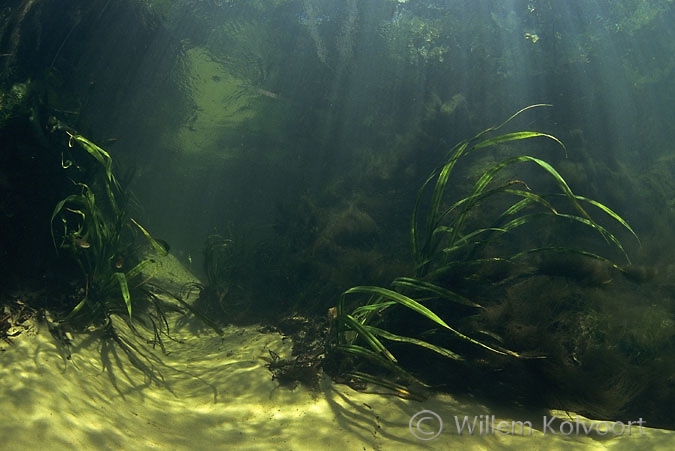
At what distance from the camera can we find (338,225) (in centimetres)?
654

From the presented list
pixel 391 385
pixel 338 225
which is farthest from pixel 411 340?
pixel 338 225

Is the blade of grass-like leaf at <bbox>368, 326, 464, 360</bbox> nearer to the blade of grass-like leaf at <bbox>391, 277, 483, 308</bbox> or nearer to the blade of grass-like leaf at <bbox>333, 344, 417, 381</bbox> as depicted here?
the blade of grass-like leaf at <bbox>333, 344, 417, 381</bbox>

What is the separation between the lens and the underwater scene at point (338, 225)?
2799mm

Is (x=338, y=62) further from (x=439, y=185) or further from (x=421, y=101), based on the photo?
(x=439, y=185)

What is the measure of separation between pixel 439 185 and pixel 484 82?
724cm

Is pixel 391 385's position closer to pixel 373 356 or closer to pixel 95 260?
pixel 373 356

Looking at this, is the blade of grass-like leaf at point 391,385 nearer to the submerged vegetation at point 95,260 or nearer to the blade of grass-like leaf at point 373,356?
the blade of grass-like leaf at point 373,356

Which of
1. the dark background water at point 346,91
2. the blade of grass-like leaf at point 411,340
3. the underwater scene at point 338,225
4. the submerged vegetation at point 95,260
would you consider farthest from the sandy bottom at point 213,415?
the dark background water at point 346,91

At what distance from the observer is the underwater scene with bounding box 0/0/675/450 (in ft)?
9.18

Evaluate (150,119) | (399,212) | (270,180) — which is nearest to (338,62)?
(270,180)

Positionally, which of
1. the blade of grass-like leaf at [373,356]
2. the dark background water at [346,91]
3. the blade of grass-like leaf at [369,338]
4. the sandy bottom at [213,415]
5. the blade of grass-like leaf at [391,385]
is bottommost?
the sandy bottom at [213,415]

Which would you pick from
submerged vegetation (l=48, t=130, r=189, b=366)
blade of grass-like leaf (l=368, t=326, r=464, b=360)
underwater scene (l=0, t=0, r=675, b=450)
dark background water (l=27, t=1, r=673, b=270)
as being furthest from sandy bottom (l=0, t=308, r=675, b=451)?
dark background water (l=27, t=1, r=673, b=270)

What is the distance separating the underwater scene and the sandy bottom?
22 mm

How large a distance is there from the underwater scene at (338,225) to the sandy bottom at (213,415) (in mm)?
22
